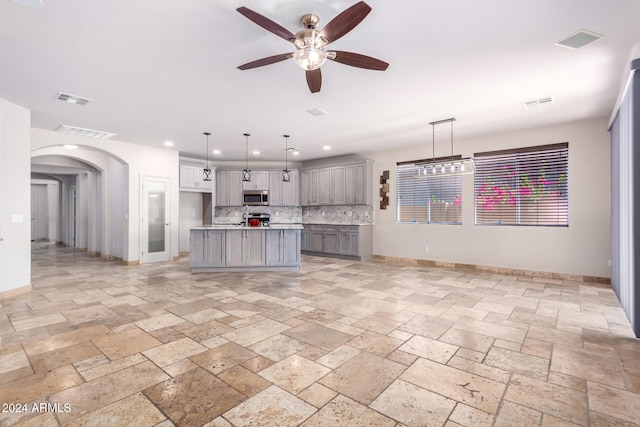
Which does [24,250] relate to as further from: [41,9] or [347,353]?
[347,353]

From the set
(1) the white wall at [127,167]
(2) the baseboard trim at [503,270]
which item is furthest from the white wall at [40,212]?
(2) the baseboard trim at [503,270]

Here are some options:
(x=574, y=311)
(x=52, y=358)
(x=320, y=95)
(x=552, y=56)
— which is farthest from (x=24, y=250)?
(x=574, y=311)

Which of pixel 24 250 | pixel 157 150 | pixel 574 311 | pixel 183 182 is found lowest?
pixel 574 311

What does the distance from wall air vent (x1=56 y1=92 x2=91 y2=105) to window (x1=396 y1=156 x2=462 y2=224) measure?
231 inches

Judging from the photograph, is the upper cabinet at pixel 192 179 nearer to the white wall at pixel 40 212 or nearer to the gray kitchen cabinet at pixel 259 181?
the gray kitchen cabinet at pixel 259 181

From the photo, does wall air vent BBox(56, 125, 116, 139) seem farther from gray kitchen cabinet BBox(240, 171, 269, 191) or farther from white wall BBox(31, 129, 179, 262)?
gray kitchen cabinet BBox(240, 171, 269, 191)

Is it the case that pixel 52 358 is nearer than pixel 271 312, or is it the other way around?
pixel 52 358

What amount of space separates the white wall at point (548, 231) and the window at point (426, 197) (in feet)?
0.50

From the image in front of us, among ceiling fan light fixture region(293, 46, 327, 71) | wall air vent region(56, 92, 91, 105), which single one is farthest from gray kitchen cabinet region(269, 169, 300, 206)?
ceiling fan light fixture region(293, 46, 327, 71)

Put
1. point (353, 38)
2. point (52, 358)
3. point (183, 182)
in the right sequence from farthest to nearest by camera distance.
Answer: point (183, 182), point (353, 38), point (52, 358)

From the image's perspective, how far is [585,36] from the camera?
278cm

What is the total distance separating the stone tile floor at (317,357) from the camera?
1918 millimetres

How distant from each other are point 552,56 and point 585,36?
38 cm

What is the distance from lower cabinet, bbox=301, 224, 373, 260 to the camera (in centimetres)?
780
